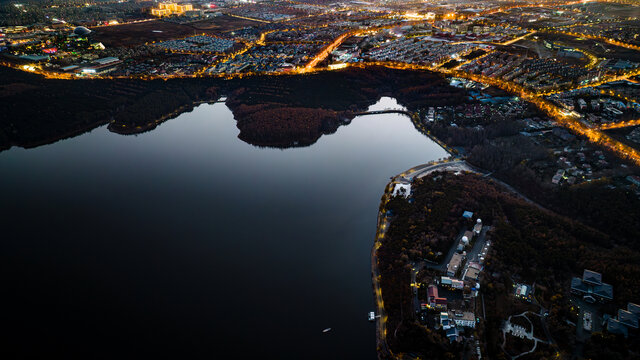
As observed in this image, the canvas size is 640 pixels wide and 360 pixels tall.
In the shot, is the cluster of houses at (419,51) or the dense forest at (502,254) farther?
the cluster of houses at (419,51)

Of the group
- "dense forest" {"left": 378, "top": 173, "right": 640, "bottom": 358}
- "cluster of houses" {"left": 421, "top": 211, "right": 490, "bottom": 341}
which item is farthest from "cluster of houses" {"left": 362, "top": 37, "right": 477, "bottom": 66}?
"cluster of houses" {"left": 421, "top": 211, "right": 490, "bottom": 341}

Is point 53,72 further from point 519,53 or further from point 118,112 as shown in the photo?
point 519,53

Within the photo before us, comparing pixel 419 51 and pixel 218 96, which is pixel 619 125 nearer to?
pixel 419 51

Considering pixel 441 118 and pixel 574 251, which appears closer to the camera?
pixel 574 251

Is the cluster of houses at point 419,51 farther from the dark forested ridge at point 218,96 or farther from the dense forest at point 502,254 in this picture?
the dense forest at point 502,254

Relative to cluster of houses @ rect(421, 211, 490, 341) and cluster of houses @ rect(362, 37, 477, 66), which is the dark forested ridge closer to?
cluster of houses @ rect(362, 37, 477, 66)

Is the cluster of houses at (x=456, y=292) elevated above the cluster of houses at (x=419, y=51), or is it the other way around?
the cluster of houses at (x=419, y=51)

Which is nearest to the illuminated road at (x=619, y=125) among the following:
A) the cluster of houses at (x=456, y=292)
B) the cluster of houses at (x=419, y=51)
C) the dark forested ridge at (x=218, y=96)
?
the dark forested ridge at (x=218, y=96)

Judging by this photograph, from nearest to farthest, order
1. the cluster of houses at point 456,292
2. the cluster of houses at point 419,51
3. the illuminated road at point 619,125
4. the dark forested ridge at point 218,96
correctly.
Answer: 1. the cluster of houses at point 456,292
2. the illuminated road at point 619,125
3. the dark forested ridge at point 218,96
4. the cluster of houses at point 419,51

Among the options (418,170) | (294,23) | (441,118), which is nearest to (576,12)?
(294,23)
